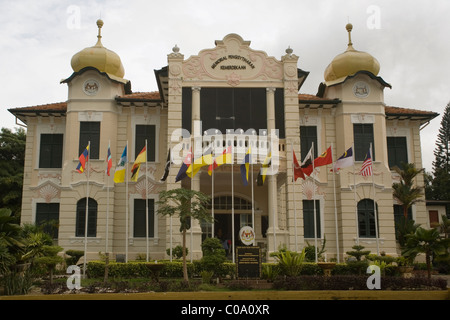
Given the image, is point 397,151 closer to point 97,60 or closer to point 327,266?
point 327,266

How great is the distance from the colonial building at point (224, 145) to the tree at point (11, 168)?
3849mm

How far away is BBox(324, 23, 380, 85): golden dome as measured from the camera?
1064 inches

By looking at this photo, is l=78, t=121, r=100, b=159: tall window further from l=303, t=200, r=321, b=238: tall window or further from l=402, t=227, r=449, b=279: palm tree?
l=402, t=227, r=449, b=279: palm tree

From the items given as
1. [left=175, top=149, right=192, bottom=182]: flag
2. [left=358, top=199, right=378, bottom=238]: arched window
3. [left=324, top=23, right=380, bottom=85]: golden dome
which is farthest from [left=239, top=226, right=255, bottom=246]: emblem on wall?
[left=324, top=23, right=380, bottom=85]: golden dome

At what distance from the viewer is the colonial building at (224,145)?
23672mm

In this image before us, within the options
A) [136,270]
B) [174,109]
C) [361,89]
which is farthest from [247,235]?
[361,89]

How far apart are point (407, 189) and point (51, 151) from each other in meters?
19.7

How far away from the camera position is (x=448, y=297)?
1356 cm


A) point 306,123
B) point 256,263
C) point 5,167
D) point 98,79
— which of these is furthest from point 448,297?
point 5,167

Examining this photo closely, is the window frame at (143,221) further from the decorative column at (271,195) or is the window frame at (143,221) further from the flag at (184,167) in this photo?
the decorative column at (271,195)

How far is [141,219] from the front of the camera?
25812mm

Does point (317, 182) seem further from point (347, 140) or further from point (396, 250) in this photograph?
point (396, 250)

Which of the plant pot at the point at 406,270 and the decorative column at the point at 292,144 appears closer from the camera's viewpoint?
the plant pot at the point at 406,270

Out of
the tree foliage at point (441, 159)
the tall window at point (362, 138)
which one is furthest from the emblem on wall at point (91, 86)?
the tree foliage at point (441, 159)
